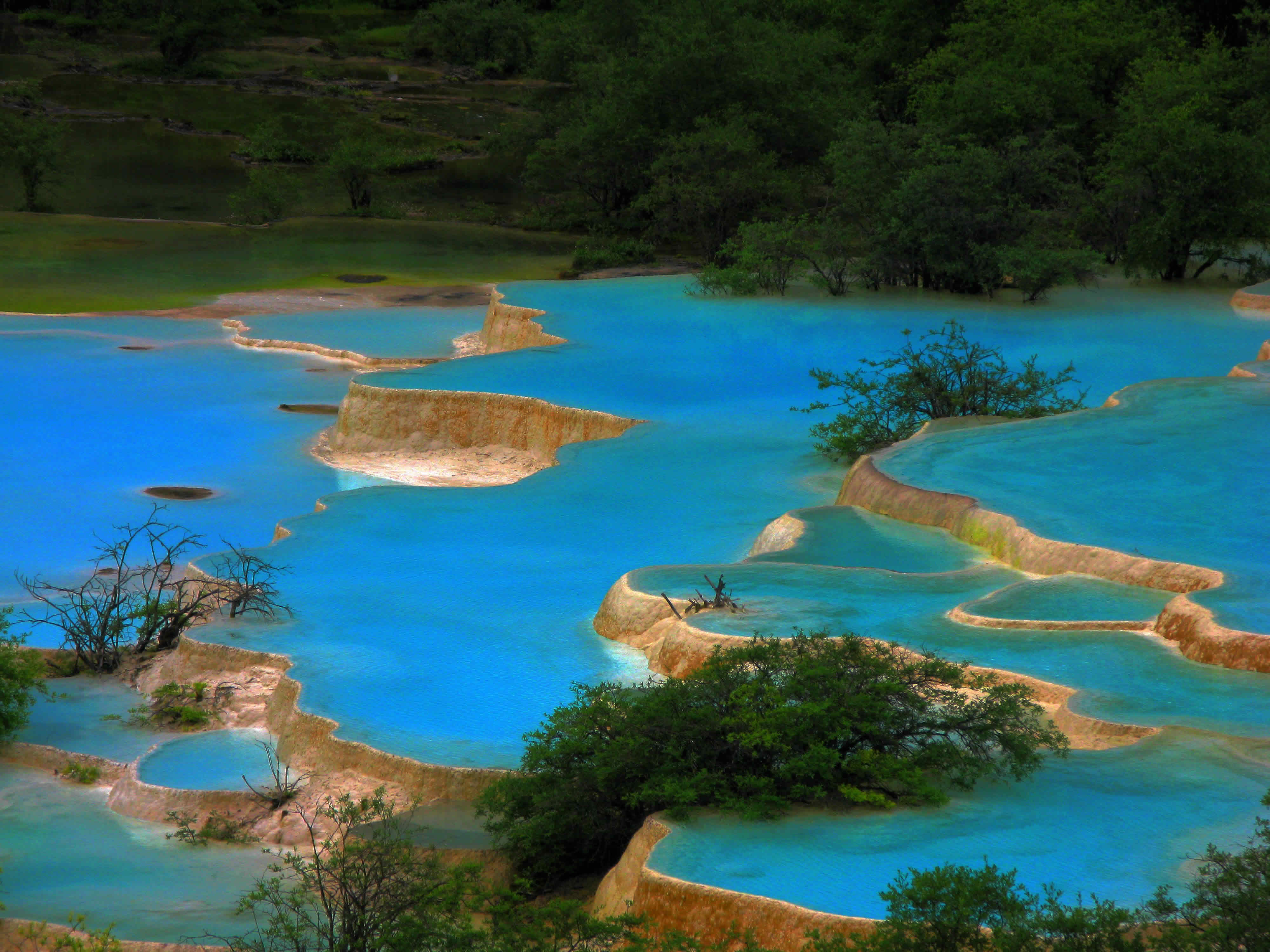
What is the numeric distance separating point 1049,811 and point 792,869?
118cm

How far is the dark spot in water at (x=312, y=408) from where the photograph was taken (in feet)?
61.1

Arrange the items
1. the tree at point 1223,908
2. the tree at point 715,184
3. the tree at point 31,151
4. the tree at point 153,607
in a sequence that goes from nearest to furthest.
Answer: the tree at point 1223,908 < the tree at point 153,607 < the tree at point 715,184 < the tree at point 31,151

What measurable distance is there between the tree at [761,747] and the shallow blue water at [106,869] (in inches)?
55.0

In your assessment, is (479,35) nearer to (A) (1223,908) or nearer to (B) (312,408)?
(B) (312,408)

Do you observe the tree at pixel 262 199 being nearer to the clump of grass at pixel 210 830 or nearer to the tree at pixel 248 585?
the tree at pixel 248 585

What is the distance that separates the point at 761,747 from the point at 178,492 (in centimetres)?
1043

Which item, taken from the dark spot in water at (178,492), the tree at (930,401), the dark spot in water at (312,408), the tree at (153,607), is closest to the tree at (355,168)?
the dark spot in water at (312,408)

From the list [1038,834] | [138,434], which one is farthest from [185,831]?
[138,434]

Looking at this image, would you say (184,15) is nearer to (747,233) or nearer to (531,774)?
(747,233)

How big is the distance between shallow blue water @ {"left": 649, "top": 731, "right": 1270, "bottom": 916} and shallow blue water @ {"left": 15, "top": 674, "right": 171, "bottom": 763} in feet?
14.1

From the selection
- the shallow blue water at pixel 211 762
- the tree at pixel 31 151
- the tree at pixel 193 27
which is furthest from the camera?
the tree at pixel 193 27

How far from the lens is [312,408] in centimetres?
1878

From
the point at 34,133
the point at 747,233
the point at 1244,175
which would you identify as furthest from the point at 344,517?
the point at 34,133

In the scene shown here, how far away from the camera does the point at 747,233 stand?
21.8 meters
